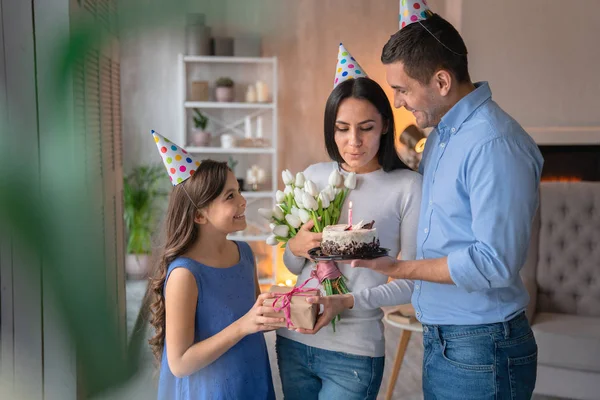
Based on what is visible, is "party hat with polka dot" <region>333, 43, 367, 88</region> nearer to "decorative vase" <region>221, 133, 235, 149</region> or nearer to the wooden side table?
the wooden side table

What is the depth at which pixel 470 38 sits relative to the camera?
4070 mm

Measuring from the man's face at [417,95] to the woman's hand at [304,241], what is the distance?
27 cm

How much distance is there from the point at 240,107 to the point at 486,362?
11.6 ft

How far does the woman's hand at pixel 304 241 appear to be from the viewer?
1132mm

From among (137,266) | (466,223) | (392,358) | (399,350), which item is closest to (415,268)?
(466,223)

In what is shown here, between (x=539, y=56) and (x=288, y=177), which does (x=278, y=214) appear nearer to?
(x=288, y=177)

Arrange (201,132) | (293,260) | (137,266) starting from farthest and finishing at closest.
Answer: (201,132), (137,266), (293,260)

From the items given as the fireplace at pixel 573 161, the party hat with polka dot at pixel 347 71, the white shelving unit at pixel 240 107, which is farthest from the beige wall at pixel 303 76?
the party hat with polka dot at pixel 347 71

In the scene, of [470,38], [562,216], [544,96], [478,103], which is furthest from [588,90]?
[478,103]

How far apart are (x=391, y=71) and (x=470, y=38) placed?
129 inches

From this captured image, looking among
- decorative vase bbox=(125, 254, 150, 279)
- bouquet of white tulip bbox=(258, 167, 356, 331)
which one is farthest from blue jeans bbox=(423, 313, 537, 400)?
decorative vase bbox=(125, 254, 150, 279)

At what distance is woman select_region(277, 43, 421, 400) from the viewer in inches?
46.4

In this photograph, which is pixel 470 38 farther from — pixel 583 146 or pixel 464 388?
pixel 464 388

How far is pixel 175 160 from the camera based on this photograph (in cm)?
117
